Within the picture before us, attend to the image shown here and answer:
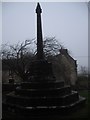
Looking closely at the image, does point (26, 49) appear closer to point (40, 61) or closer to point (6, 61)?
point (6, 61)

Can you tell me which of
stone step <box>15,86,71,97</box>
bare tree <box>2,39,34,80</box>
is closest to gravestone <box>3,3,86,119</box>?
stone step <box>15,86,71,97</box>

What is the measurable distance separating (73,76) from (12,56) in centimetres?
1438

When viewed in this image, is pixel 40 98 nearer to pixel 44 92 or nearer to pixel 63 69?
pixel 44 92

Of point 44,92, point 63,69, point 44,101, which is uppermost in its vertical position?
point 63,69

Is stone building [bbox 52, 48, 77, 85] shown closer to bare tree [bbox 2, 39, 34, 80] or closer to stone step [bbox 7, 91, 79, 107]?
bare tree [bbox 2, 39, 34, 80]

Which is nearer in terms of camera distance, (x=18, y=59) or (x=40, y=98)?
(x=40, y=98)

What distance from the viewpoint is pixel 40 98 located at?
12531mm

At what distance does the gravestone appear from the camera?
38.2 feet

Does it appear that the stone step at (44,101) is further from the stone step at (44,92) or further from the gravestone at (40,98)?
the stone step at (44,92)

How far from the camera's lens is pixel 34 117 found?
1112 cm

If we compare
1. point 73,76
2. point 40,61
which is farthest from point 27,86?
point 73,76

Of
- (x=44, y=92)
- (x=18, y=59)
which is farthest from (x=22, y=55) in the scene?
(x=44, y=92)

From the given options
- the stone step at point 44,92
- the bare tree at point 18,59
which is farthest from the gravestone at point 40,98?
the bare tree at point 18,59

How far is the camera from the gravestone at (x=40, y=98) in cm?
1165
